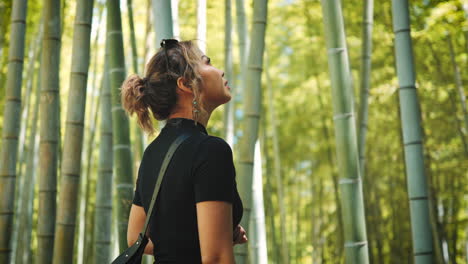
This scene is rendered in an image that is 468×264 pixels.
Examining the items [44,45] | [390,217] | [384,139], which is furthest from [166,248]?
[390,217]

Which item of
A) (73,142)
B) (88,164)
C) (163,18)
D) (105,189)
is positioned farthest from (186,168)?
(88,164)

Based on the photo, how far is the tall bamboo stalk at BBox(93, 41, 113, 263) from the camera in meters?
3.08

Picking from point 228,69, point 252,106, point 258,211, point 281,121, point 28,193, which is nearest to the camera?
point 252,106

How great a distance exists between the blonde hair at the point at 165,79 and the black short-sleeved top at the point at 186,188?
0.06 m

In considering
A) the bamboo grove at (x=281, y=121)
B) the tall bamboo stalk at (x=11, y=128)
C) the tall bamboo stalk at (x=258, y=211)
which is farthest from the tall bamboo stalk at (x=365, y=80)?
the tall bamboo stalk at (x=11, y=128)

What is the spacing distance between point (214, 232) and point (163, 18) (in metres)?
1.06

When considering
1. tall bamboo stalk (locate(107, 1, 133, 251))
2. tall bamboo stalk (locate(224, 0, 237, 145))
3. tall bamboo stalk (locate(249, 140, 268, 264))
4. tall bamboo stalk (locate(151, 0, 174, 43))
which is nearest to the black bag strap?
tall bamboo stalk (locate(151, 0, 174, 43))

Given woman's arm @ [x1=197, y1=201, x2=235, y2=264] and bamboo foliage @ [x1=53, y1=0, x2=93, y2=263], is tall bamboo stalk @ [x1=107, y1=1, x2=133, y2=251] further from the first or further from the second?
woman's arm @ [x1=197, y1=201, x2=235, y2=264]

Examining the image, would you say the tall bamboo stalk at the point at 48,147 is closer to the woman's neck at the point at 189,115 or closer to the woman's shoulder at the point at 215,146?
the woman's neck at the point at 189,115

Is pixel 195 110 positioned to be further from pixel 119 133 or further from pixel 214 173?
pixel 119 133

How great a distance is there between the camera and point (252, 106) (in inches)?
90.0

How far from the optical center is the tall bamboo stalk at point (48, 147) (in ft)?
8.12

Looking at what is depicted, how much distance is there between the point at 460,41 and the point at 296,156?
3931mm

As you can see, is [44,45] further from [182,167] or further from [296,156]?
[296,156]
